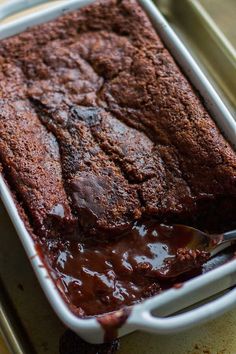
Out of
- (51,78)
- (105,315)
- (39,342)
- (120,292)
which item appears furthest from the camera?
(51,78)

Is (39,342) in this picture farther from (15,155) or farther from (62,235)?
(15,155)

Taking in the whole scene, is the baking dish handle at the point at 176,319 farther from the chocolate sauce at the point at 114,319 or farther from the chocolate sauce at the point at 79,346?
the chocolate sauce at the point at 79,346

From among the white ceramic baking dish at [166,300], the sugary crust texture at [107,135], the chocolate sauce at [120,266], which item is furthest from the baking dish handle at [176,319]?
the sugary crust texture at [107,135]

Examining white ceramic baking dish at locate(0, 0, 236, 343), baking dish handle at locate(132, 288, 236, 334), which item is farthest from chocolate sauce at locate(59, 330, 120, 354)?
baking dish handle at locate(132, 288, 236, 334)

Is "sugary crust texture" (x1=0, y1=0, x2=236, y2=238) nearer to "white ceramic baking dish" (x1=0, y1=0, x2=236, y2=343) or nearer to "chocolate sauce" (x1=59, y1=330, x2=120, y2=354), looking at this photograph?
"white ceramic baking dish" (x1=0, y1=0, x2=236, y2=343)

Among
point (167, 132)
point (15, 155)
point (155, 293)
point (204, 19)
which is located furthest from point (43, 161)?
point (204, 19)
